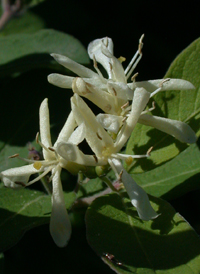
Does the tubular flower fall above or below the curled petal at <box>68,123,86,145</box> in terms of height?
above

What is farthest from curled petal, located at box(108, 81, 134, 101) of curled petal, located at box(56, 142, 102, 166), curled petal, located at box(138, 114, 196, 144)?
curled petal, located at box(56, 142, 102, 166)

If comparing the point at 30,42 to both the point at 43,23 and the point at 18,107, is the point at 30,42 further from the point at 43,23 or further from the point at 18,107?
the point at 43,23

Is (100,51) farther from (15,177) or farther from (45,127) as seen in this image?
(15,177)

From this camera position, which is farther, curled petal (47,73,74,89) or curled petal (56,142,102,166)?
curled petal (47,73,74,89)

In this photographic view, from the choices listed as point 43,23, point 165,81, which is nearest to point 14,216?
point 165,81

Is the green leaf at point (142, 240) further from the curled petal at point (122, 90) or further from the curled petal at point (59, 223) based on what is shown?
the curled petal at point (122, 90)

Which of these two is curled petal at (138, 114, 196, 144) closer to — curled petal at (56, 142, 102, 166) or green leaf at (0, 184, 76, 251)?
curled petal at (56, 142, 102, 166)

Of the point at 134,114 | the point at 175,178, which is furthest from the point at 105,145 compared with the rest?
the point at 175,178

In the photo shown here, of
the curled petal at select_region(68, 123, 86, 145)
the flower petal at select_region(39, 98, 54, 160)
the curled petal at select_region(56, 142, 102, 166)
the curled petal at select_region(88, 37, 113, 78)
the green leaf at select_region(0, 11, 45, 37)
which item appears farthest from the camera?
the green leaf at select_region(0, 11, 45, 37)
